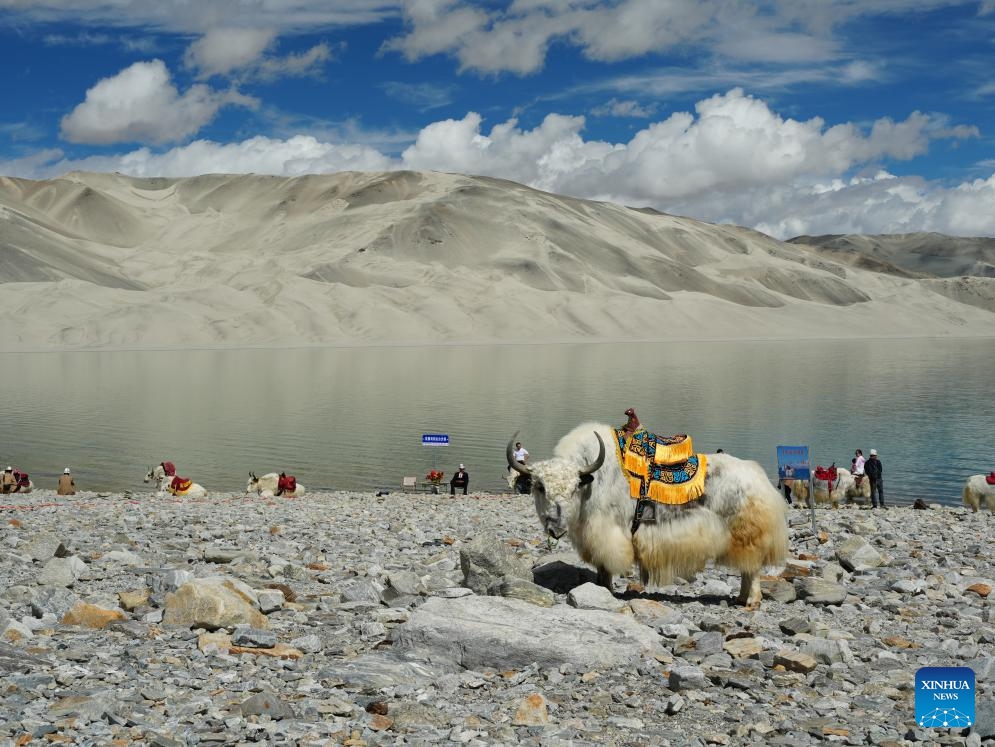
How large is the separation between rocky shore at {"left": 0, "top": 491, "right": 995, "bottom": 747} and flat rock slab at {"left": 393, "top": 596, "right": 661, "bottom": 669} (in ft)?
0.05

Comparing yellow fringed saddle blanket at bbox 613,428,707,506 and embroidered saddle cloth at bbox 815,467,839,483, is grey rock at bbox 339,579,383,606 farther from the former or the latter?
embroidered saddle cloth at bbox 815,467,839,483

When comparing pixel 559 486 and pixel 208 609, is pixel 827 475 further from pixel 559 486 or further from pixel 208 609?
pixel 208 609

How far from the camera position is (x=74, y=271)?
156 meters

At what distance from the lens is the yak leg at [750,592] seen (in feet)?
30.2

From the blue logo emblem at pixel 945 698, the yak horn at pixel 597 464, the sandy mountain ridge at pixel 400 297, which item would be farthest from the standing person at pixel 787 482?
the sandy mountain ridge at pixel 400 297

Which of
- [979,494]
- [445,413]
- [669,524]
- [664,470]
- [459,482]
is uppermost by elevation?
[445,413]

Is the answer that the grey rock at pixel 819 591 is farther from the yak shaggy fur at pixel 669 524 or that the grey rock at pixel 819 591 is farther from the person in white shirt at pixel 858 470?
the person in white shirt at pixel 858 470

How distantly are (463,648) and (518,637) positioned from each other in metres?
0.41

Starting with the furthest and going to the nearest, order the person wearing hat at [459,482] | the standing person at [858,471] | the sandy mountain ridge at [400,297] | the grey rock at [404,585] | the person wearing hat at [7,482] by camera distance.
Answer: the sandy mountain ridge at [400,297]
the person wearing hat at [459,482]
the person wearing hat at [7,482]
the standing person at [858,471]
the grey rock at [404,585]

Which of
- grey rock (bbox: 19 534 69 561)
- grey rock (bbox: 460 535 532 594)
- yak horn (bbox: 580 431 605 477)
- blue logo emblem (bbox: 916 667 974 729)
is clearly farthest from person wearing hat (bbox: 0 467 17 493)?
blue logo emblem (bbox: 916 667 974 729)

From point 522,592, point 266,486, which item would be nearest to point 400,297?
point 266,486

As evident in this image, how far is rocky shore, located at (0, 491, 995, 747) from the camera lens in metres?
5.89

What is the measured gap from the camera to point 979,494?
21328 mm

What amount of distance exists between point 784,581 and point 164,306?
128m
